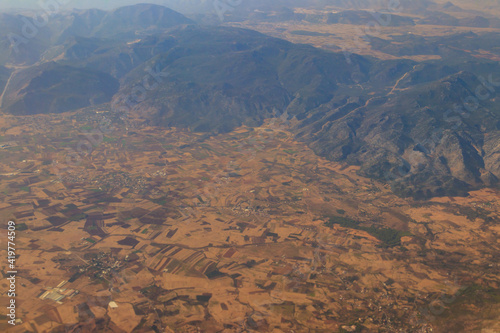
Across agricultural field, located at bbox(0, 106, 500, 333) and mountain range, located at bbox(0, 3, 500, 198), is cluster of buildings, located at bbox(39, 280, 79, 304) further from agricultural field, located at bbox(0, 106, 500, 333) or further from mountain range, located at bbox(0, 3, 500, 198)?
mountain range, located at bbox(0, 3, 500, 198)

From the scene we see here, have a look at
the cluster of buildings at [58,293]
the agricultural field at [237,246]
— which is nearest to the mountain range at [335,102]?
the agricultural field at [237,246]

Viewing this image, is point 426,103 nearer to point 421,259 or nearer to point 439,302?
point 421,259

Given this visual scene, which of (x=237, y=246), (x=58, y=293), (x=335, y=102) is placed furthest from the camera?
(x=335, y=102)

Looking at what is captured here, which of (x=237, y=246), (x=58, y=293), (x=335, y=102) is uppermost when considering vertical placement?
(x=335, y=102)

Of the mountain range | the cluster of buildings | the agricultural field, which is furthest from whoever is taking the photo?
the mountain range

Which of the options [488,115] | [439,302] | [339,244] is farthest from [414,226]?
[488,115]

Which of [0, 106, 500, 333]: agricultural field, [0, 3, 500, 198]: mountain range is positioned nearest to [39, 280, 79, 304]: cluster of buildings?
[0, 106, 500, 333]: agricultural field

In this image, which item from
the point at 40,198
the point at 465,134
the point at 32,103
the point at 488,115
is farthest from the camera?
the point at 32,103

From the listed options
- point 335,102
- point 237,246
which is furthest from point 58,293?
point 335,102

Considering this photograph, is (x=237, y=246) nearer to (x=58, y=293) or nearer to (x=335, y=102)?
(x=58, y=293)

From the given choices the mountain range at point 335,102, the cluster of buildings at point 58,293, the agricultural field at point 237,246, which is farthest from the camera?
the mountain range at point 335,102

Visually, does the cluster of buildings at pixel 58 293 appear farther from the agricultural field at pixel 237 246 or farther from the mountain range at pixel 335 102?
the mountain range at pixel 335 102
